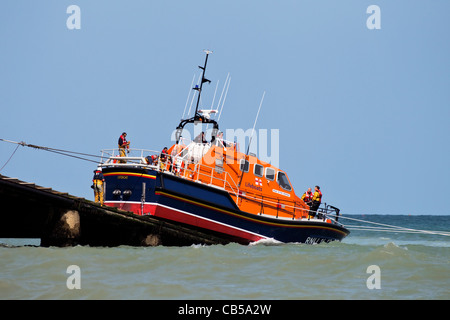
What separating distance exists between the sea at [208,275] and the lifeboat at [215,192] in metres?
1.42

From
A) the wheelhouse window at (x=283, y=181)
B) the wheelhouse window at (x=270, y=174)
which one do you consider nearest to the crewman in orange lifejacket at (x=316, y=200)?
the wheelhouse window at (x=283, y=181)

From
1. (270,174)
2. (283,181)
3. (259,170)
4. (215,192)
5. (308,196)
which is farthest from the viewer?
(308,196)

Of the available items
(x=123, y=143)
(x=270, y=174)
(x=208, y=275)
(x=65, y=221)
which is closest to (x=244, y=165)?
(x=270, y=174)

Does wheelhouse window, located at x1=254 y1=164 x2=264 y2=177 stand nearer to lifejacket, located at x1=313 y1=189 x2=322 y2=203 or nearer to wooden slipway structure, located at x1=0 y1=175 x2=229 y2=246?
lifejacket, located at x1=313 y1=189 x2=322 y2=203

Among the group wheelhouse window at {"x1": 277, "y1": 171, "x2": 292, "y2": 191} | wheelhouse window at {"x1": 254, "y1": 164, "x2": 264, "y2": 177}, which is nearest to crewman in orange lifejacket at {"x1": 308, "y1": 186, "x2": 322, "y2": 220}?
wheelhouse window at {"x1": 277, "y1": 171, "x2": 292, "y2": 191}

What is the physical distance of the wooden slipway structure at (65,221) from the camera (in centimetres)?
1241

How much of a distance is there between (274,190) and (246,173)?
4.41 ft

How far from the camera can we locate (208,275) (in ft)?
33.7

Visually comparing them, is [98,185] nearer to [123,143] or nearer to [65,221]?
[123,143]

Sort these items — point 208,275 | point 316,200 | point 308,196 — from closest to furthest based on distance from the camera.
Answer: point 208,275 → point 316,200 → point 308,196

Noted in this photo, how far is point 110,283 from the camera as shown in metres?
9.10

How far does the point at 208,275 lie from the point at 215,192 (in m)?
5.02
